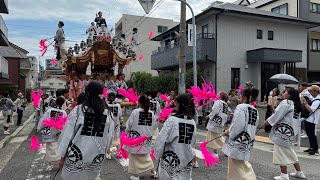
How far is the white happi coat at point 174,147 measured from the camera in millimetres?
4238

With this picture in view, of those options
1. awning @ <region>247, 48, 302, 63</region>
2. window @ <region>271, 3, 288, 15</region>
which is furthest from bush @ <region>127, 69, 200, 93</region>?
window @ <region>271, 3, 288, 15</region>

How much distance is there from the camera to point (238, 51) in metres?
22.2

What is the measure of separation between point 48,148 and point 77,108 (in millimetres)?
3628

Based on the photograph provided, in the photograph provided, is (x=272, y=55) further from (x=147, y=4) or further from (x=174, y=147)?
(x=174, y=147)

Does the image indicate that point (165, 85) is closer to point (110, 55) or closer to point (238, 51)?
point (238, 51)

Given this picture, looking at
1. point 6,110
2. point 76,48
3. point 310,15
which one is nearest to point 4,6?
point 6,110

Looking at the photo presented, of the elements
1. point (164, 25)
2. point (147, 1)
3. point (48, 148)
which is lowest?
point (48, 148)

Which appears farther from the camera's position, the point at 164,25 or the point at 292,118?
the point at 164,25

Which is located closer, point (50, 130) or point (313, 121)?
point (50, 130)

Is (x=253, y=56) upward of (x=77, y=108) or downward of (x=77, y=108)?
upward

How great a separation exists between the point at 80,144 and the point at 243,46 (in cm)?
2013

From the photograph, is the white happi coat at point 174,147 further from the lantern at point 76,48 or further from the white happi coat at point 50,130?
the lantern at point 76,48

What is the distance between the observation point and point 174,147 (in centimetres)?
428

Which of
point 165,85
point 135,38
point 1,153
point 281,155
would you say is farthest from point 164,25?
point 281,155
